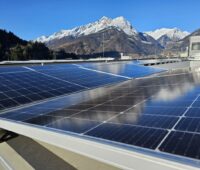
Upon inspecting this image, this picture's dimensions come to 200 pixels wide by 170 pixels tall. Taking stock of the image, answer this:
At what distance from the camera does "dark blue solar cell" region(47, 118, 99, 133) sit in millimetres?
7121

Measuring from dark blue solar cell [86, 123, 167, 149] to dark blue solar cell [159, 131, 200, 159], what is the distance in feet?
Answer: 0.70

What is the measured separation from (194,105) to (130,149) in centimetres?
397

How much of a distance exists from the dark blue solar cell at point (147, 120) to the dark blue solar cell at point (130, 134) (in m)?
0.34

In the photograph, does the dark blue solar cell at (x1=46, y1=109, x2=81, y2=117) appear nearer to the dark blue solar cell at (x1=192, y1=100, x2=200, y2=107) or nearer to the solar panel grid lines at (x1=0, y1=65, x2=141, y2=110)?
the solar panel grid lines at (x1=0, y1=65, x2=141, y2=110)

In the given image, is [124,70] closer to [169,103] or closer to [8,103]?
[8,103]

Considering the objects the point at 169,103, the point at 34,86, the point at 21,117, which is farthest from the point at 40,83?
the point at 169,103

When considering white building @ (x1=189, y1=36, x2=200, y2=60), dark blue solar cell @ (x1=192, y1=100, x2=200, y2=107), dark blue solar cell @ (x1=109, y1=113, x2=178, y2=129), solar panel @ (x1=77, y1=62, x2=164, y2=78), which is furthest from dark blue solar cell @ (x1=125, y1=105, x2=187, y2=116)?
white building @ (x1=189, y1=36, x2=200, y2=60)

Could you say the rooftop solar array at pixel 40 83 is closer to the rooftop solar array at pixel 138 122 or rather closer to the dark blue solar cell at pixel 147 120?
the rooftop solar array at pixel 138 122

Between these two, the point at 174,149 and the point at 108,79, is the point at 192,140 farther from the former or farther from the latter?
the point at 108,79

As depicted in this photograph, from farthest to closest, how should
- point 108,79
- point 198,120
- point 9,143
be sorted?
point 108,79
point 9,143
point 198,120

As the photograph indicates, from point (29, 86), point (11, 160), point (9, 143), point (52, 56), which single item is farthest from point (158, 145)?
point (52, 56)

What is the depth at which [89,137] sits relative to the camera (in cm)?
631

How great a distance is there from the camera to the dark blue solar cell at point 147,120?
6.72m

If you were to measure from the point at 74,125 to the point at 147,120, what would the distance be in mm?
2000
